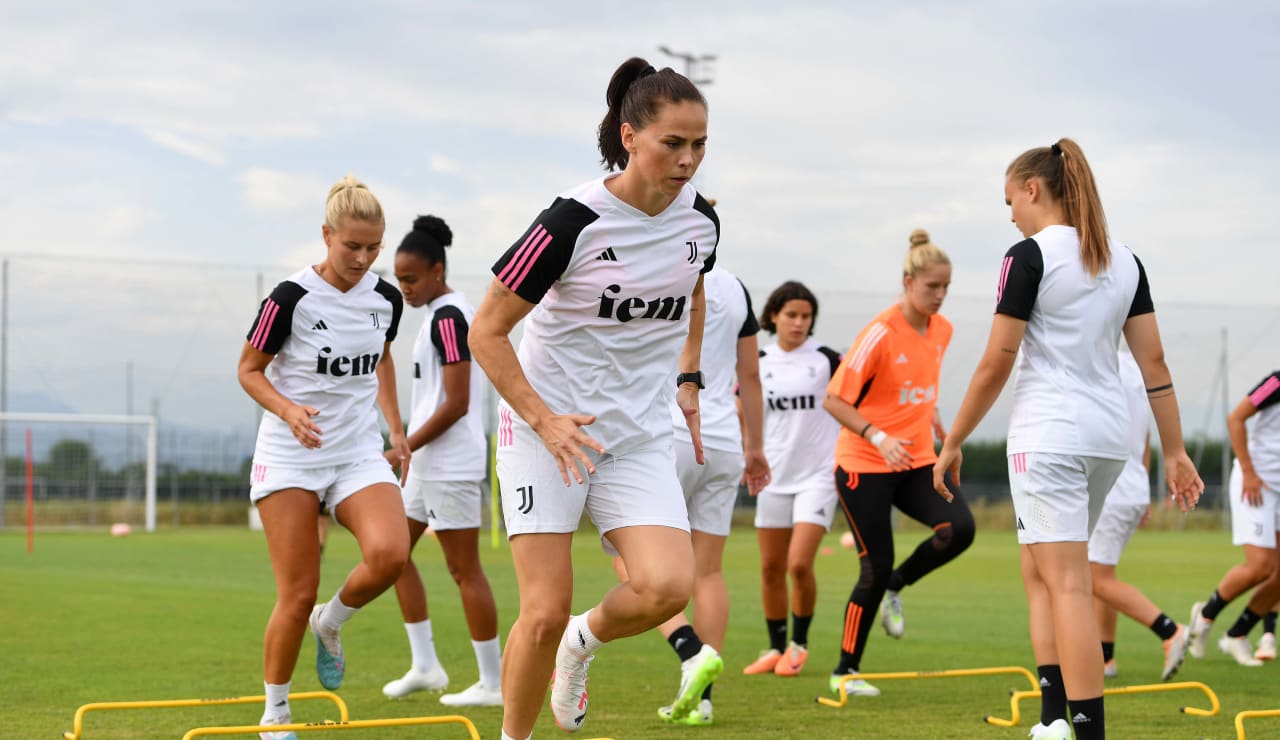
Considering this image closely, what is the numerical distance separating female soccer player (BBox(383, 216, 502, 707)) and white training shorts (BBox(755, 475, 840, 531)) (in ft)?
7.03

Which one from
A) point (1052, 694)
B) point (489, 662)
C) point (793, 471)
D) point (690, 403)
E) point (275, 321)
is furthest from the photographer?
point (793, 471)

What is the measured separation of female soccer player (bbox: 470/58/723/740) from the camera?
4.44 meters

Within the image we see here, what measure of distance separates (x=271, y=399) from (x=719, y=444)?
7.47 ft

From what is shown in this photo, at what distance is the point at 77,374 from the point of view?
34469 mm

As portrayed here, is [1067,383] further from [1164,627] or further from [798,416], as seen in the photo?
[798,416]

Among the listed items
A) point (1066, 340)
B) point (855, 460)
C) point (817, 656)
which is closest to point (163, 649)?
point (817, 656)

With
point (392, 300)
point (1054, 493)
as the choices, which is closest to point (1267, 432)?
point (1054, 493)

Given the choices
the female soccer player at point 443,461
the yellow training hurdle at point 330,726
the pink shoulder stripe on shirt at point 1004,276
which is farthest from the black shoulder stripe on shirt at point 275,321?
the pink shoulder stripe on shirt at point 1004,276

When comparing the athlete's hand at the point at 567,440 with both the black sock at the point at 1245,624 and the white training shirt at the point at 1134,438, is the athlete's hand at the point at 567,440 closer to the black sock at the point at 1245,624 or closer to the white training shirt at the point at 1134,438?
the white training shirt at the point at 1134,438

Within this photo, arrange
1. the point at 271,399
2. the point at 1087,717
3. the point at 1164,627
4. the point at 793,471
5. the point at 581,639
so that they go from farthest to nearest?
the point at 793,471
the point at 1164,627
the point at 271,399
the point at 1087,717
the point at 581,639

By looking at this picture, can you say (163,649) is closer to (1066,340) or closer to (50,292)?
(1066,340)

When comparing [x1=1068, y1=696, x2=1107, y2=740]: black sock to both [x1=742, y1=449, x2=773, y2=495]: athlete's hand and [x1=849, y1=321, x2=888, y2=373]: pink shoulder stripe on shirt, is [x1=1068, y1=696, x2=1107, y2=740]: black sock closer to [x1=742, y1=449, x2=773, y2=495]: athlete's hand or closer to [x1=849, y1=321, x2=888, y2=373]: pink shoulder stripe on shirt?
[x1=742, y1=449, x2=773, y2=495]: athlete's hand

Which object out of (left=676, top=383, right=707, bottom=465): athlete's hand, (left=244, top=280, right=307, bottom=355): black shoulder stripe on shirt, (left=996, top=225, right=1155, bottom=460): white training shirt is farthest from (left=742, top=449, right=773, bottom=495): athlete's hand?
(left=244, top=280, right=307, bottom=355): black shoulder stripe on shirt

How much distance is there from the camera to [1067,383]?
524 centimetres
